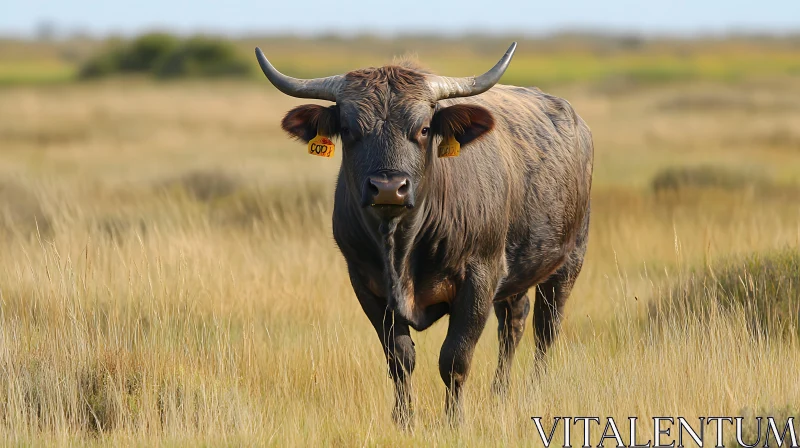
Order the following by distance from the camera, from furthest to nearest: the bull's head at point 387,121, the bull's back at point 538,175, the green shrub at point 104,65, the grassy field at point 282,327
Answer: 1. the green shrub at point 104,65
2. the bull's back at point 538,175
3. the grassy field at point 282,327
4. the bull's head at point 387,121

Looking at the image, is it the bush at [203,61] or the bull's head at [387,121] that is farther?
the bush at [203,61]

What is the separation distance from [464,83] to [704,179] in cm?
1251

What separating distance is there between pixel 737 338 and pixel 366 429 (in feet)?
9.02

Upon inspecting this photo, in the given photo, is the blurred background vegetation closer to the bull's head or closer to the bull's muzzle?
A: the bull's head

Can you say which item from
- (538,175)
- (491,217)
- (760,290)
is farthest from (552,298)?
(491,217)

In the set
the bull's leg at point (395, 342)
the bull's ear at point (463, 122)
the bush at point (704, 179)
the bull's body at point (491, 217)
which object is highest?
the bush at point (704, 179)

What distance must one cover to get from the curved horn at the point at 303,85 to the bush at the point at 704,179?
12.1 m

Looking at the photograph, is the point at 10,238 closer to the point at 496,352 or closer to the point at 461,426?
the point at 496,352

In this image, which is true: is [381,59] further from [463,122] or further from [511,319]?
[463,122]

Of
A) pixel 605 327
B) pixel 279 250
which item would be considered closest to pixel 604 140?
pixel 279 250

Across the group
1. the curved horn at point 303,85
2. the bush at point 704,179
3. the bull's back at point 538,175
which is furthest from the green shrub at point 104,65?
the curved horn at point 303,85

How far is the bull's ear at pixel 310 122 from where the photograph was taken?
6.46 meters

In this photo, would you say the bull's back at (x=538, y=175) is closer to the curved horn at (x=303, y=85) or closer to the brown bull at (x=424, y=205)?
→ the brown bull at (x=424, y=205)

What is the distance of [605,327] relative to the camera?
353 inches
